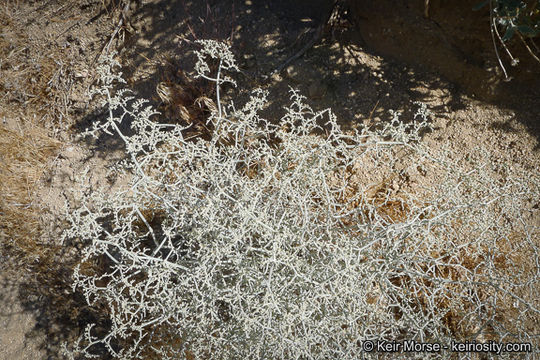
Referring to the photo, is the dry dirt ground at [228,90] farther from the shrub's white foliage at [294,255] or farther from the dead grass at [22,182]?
the shrub's white foliage at [294,255]

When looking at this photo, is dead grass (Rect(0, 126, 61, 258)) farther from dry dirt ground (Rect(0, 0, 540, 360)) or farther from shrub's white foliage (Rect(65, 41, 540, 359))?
shrub's white foliage (Rect(65, 41, 540, 359))

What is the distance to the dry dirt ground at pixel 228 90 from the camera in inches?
98.0

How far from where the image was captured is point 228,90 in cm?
272

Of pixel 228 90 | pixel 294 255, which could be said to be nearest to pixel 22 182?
pixel 228 90

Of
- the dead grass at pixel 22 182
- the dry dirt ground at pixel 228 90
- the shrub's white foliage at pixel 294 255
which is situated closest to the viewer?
the shrub's white foliage at pixel 294 255

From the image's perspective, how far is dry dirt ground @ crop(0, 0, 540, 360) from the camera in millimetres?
2490

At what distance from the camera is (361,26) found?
269 cm

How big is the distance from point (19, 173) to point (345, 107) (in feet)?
7.41

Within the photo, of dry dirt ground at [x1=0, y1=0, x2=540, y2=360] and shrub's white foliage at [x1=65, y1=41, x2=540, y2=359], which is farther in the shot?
dry dirt ground at [x1=0, y1=0, x2=540, y2=360]

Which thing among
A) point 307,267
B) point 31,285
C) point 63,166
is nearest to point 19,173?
point 63,166

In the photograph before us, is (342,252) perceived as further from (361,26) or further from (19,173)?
(19,173)

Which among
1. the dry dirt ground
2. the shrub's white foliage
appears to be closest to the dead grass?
the dry dirt ground

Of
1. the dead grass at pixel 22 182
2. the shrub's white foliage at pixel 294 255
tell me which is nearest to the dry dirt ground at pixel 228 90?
the dead grass at pixel 22 182

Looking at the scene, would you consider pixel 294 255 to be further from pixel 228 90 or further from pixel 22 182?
pixel 22 182
